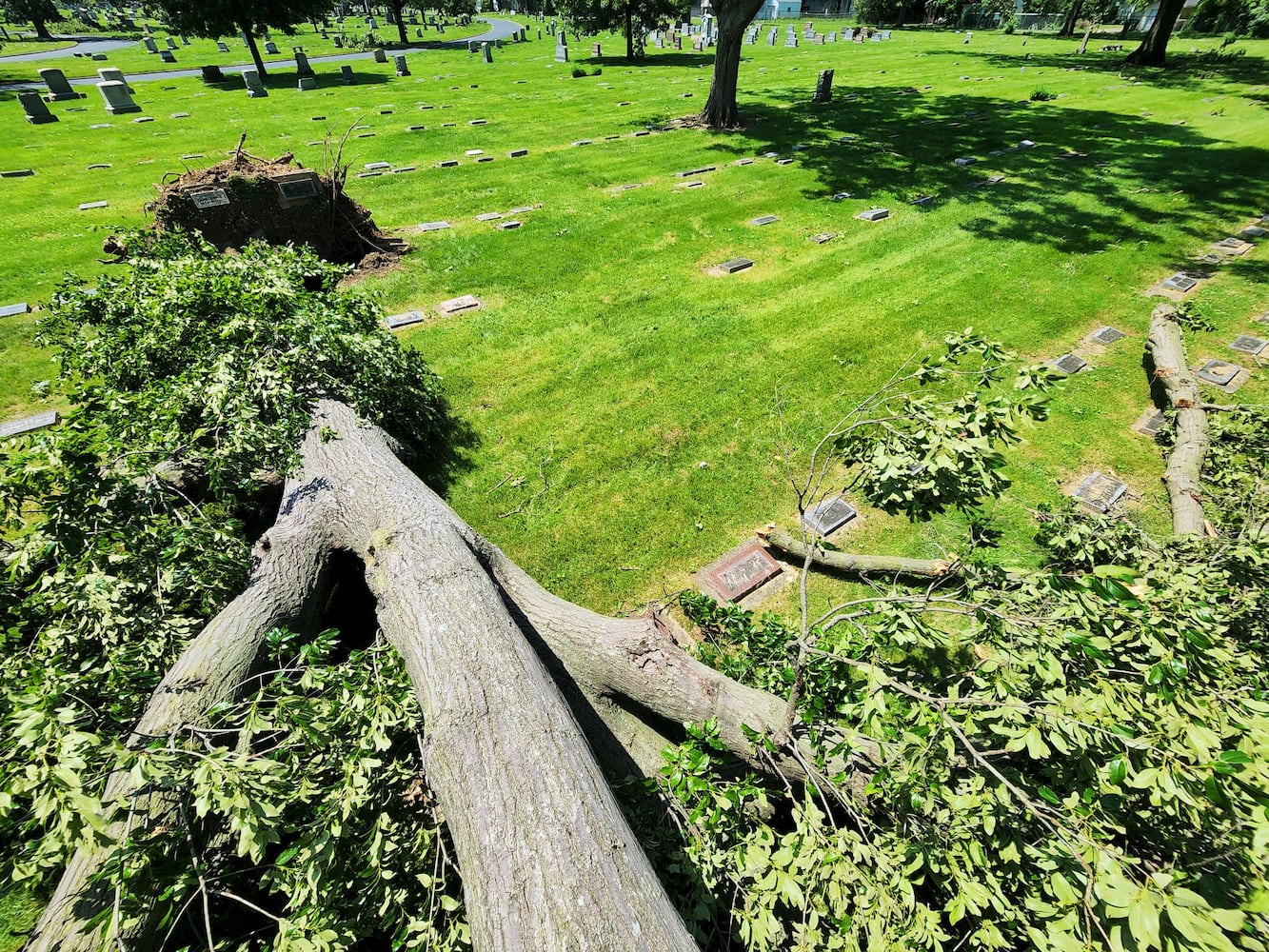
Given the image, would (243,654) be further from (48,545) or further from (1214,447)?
(1214,447)

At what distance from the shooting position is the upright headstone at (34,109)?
16.8 meters

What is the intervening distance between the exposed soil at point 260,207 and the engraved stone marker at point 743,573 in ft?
26.7

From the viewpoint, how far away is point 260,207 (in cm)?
831

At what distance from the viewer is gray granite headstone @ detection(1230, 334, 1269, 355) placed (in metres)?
7.33

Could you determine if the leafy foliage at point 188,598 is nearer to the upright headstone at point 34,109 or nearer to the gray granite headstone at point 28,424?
the gray granite headstone at point 28,424

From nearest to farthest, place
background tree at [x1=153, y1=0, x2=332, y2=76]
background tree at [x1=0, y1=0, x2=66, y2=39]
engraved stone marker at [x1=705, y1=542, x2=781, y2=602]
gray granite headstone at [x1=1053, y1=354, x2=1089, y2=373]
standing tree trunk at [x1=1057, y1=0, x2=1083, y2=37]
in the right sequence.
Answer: engraved stone marker at [x1=705, y1=542, x2=781, y2=602]
gray granite headstone at [x1=1053, y1=354, x2=1089, y2=373]
background tree at [x1=153, y1=0, x2=332, y2=76]
standing tree trunk at [x1=1057, y1=0, x2=1083, y2=37]
background tree at [x1=0, y1=0, x2=66, y2=39]

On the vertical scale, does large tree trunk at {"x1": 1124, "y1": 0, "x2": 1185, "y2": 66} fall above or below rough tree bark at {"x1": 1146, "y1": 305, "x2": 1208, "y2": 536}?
above

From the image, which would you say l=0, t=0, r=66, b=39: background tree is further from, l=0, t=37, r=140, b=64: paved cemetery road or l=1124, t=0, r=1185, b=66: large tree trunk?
l=1124, t=0, r=1185, b=66: large tree trunk

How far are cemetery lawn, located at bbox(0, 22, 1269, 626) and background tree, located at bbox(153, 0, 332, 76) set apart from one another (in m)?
5.25

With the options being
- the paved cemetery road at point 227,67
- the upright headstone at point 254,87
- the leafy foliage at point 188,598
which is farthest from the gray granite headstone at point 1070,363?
the paved cemetery road at point 227,67

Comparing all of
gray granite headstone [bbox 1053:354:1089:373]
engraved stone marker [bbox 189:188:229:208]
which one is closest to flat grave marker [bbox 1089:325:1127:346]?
gray granite headstone [bbox 1053:354:1089:373]

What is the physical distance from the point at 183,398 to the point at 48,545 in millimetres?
1683

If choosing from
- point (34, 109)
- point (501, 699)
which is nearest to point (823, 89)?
point (501, 699)

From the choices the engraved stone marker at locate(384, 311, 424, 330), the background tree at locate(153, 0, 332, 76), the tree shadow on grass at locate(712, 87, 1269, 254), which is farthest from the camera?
the background tree at locate(153, 0, 332, 76)
